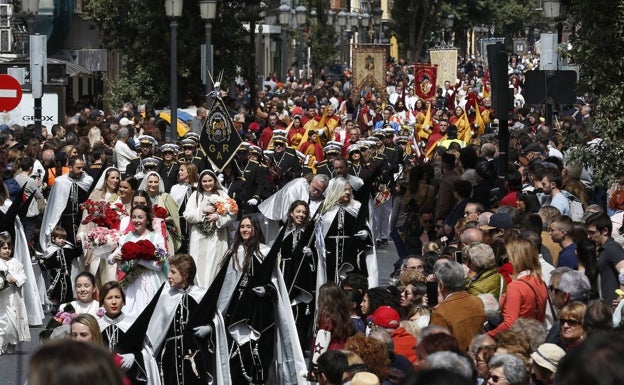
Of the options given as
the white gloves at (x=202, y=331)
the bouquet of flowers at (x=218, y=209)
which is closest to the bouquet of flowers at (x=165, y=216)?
the bouquet of flowers at (x=218, y=209)

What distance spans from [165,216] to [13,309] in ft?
6.09

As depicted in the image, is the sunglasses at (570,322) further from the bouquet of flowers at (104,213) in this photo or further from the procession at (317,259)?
the bouquet of flowers at (104,213)

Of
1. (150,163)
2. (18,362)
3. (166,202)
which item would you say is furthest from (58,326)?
(150,163)

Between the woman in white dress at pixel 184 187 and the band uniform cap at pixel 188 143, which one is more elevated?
the band uniform cap at pixel 188 143

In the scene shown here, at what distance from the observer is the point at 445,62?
48.2 m

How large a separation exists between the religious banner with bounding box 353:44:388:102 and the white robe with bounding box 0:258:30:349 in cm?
2699

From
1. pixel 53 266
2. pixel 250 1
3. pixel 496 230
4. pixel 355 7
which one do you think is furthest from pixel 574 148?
pixel 355 7

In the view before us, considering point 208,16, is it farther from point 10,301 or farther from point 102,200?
point 10,301

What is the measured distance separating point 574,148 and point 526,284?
4639 mm

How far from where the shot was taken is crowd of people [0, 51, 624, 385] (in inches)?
322

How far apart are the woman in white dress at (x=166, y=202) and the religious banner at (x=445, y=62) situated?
103ft

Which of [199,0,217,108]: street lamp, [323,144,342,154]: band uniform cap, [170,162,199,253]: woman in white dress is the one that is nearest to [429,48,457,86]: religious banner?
[199,0,217,108]: street lamp

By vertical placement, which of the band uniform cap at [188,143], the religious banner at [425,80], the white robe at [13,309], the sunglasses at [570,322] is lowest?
the white robe at [13,309]

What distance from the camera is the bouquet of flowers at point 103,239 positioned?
45.3 feet
